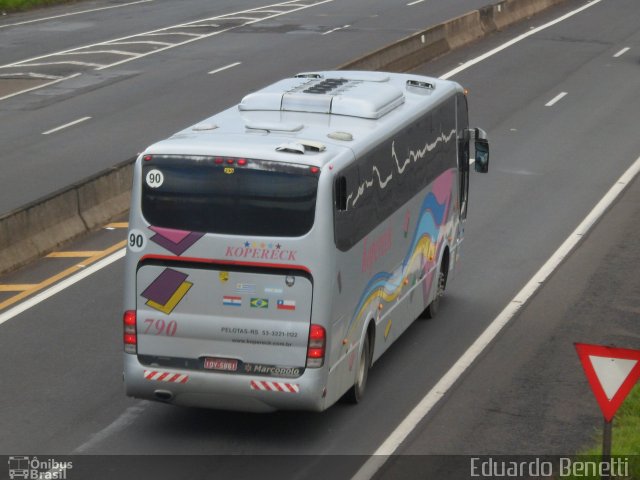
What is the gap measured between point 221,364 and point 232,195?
172cm

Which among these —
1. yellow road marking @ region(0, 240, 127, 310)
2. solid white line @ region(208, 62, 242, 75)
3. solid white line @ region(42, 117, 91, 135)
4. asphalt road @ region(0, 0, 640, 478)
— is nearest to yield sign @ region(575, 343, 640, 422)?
asphalt road @ region(0, 0, 640, 478)

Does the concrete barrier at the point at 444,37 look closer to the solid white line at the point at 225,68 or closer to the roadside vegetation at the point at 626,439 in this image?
the solid white line at the point at 225,68

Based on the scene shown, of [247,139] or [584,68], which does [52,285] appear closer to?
[247,139]

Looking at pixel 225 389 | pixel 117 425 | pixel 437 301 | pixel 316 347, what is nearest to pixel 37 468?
pixel 117 425

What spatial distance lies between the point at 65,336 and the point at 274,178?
5279mm

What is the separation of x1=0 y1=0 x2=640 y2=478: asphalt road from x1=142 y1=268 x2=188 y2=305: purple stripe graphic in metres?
1.54

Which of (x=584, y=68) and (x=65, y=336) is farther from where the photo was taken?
(x=584, y=68)

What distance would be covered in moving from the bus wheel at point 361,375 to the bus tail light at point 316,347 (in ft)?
4.80

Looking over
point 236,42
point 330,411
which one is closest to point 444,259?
point 330,411

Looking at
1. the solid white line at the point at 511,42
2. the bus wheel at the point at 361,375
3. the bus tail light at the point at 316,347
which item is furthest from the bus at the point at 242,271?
the solid white line at the point at 511,42

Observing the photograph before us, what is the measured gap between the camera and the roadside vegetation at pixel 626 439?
1213 cm

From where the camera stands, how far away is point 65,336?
17406 millimetres

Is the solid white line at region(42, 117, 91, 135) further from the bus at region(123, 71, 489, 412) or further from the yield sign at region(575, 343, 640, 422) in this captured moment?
the yield sign at region(575, 343, 640, 422)

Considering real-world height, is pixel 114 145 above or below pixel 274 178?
below
